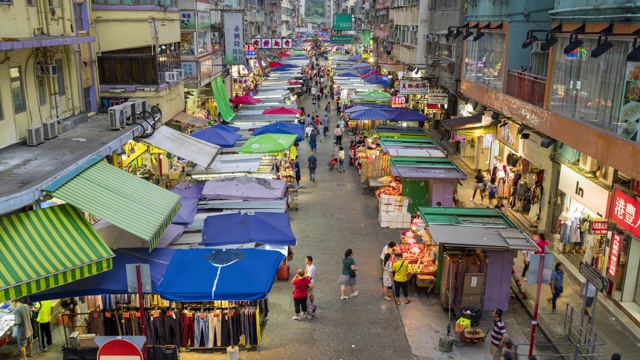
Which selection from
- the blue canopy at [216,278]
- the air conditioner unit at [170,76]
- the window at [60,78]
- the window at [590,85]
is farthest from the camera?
the air conditioner unit at [170,76]

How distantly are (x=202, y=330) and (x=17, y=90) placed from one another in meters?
7.56

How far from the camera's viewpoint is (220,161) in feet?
68.3

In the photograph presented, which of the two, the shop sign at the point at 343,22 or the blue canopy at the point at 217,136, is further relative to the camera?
the shop sign at the point at 343,22

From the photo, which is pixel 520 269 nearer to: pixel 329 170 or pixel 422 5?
pixel 329 170

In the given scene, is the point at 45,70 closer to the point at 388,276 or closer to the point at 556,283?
the point at 388,276

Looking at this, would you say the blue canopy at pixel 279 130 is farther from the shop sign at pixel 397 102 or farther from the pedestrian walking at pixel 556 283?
the pedestrian walking at pixel 556 283

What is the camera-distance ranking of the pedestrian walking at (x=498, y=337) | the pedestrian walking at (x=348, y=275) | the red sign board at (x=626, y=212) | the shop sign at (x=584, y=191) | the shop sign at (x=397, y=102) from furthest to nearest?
the shop sign at (x=397, y=102), the shop sign at (x=584, y=191), the pedestrian walking at (x=348, y=275), the red sign board at (x=626, y=212), the pedestrian walking at (x=498, y=337)

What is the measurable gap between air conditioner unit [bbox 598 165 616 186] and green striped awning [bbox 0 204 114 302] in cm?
1250

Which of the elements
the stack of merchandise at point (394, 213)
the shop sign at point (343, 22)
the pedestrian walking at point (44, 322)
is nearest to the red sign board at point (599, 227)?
the stack of merchandise at point (394, 213)

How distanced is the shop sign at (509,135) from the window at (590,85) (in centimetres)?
513

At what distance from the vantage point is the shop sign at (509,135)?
21719 mm

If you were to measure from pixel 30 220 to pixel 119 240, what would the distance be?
2.36m

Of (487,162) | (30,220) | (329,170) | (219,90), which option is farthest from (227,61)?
(30,220)

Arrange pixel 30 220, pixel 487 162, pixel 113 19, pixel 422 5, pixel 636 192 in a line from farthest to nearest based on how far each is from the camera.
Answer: pixel 422 5 < pixel 487 162 < pixel 113 19 < pixel 636 192 < pixel 30 220
